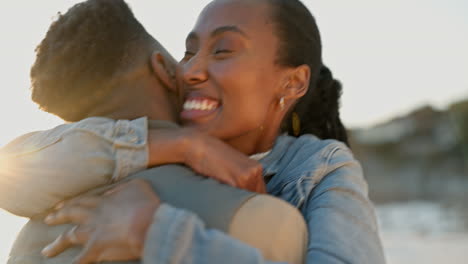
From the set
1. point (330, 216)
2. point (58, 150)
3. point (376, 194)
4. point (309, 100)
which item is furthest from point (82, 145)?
point (376, 194)

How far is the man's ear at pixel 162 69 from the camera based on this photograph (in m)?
2.31

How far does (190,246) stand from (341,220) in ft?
2.54

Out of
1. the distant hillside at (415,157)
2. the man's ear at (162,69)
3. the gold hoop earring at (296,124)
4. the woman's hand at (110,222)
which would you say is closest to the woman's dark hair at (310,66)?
the gold hoop earring at (296,124)

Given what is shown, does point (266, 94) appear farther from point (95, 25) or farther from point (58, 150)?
point (58, 150)

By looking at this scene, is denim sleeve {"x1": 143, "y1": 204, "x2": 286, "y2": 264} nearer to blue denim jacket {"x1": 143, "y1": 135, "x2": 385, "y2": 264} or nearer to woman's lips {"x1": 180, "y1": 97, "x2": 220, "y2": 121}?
blue denim jacket {"x1": 143, "y1": 135, "x2": 385, "y2": 264}

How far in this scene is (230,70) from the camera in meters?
2.55

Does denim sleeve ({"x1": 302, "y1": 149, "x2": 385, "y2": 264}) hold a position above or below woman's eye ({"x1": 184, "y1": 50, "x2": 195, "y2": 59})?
below

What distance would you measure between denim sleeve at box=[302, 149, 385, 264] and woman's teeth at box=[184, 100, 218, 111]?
0.59m

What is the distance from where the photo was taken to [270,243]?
1622 mm

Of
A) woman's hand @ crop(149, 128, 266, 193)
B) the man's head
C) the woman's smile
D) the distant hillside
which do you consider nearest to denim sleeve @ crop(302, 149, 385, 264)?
woman's hand @ crop(149, 128, 266, 193)

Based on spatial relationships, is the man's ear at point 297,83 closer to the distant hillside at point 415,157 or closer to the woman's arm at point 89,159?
the woman's arm at point 89,159

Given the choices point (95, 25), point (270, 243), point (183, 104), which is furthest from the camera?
point (183, 104)

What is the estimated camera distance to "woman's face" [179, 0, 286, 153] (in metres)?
2.56

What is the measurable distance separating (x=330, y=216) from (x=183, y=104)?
0.87m
